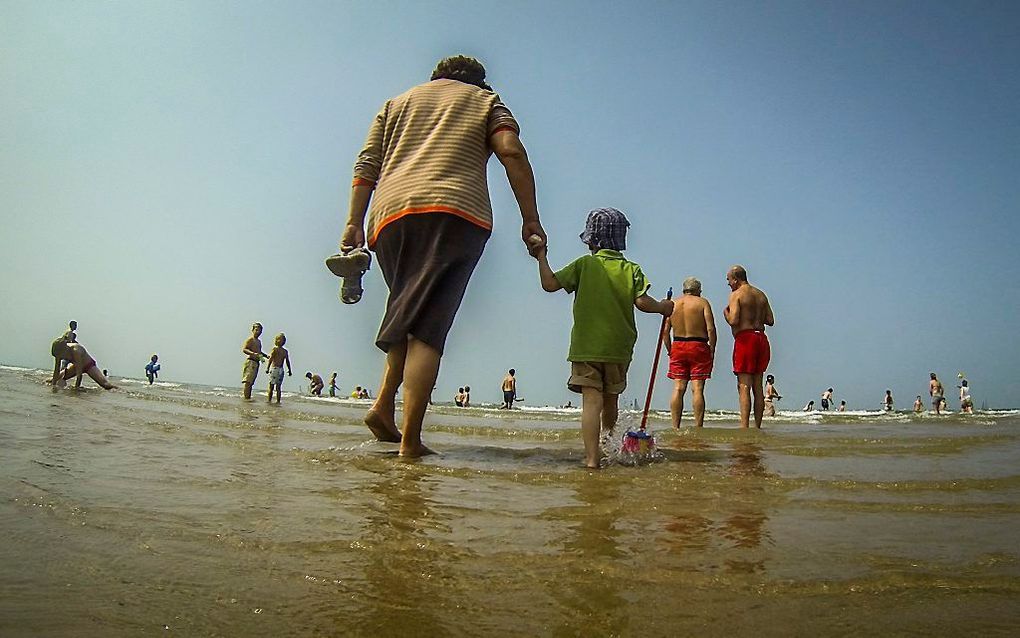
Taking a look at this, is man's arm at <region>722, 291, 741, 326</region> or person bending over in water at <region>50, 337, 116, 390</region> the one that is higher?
man's arm at <region>722, 291, 741, 326</region>

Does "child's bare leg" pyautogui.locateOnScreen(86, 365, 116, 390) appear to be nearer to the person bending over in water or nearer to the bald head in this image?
the person bending over in water

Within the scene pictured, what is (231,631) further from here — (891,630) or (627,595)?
(891,630)

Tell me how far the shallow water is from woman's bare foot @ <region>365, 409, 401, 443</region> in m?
0.70

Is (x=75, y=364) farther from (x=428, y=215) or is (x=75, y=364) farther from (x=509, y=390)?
(x=509, y=390)

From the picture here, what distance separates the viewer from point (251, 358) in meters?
15.0

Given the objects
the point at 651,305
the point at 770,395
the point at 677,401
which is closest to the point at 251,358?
the point at 677,401

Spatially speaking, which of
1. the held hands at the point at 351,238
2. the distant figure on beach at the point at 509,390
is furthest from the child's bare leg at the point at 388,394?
the distant figure on beach at the point at 509,390

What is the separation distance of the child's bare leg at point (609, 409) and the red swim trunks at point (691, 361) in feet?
13.5

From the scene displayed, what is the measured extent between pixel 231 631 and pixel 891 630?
1.09m

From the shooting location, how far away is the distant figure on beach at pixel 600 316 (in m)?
4.10

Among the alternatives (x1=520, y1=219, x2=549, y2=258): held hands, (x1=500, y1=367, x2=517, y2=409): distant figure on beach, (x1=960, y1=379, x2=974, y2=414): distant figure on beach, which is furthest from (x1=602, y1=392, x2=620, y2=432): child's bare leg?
(x1=960, y1=379, x2=974, y2=414): distant figure on beach

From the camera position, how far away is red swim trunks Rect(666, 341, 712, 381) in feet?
27.1

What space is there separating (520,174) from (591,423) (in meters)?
1.59

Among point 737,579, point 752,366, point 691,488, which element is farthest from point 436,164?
point 752,366
